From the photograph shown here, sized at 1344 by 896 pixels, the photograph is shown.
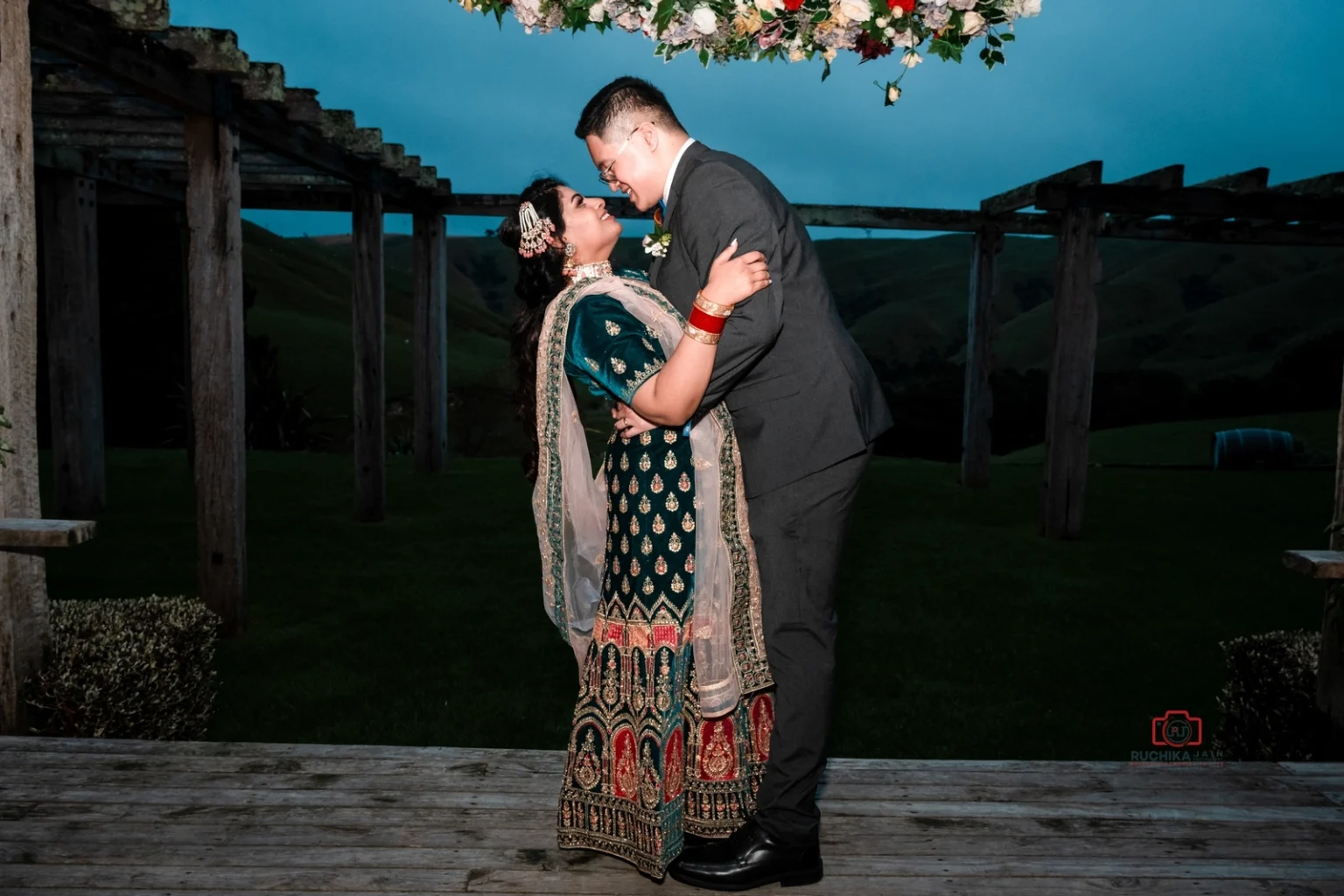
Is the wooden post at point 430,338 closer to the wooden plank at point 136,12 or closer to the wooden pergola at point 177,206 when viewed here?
the wooden pergola at point 177,206

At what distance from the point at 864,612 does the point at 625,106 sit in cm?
541

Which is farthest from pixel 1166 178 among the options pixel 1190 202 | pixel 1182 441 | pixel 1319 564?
pixel 1182 441

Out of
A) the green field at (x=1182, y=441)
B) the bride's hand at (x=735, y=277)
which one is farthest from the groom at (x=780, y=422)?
the green field at (x=1182, y=441)

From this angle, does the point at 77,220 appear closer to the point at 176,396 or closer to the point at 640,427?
the point at 176,396

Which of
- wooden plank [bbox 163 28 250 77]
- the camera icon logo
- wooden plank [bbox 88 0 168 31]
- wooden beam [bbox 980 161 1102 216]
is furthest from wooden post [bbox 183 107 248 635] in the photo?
→ wooden beam [bbox 980 161 1102 216]

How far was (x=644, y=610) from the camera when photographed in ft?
8.41

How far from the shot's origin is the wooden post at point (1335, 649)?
149 inches

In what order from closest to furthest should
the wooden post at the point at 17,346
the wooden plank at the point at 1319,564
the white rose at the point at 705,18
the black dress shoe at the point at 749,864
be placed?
the black dress shoe at the point at 749,864
the white rose at the point at 705,18
the wooden plank at the point at 1319,564
the wooden post at the point at 17,346

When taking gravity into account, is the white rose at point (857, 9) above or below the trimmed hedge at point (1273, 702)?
above

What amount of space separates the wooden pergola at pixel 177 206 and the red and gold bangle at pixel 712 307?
7.15 feet

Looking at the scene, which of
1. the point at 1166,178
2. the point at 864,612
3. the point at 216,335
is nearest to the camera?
the point at 216,335

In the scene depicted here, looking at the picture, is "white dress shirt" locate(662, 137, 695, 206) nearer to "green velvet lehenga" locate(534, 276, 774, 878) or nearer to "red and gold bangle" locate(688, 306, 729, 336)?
"green velvet lehenga" locate(534, 276, 774, 878)

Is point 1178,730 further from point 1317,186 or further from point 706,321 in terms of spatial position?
point 1317,186

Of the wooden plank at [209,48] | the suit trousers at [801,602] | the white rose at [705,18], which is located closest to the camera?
the suit trousers at [801,602]
